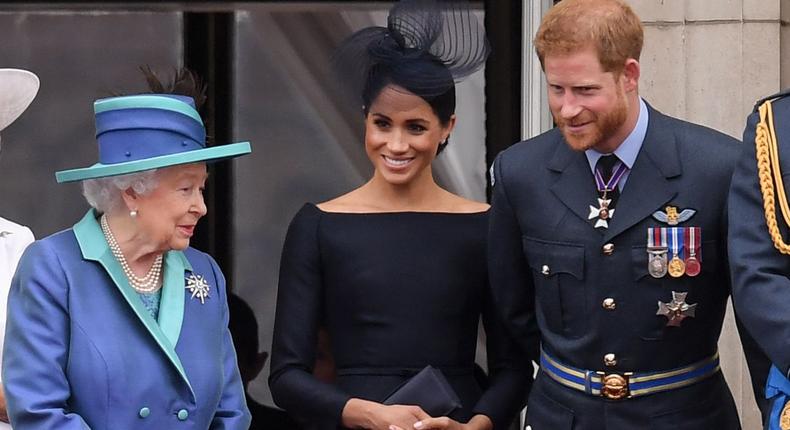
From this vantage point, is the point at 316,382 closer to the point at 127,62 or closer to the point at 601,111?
the point at 601,111

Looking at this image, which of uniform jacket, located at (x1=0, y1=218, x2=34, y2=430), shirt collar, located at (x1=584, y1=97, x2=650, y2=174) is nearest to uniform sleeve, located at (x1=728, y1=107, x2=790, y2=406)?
shirt collar, located at (x1=584, y1=97, x2=650, y2=174)

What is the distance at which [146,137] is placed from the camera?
415 centimetres

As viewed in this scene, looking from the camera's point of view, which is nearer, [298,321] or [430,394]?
[430,394]

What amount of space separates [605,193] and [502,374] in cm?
73

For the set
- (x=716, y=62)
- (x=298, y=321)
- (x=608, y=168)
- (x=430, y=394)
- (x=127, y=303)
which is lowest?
(x=430, y=394)

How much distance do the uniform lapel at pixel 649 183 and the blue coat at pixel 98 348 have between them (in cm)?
104

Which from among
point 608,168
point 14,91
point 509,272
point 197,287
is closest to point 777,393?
point 608,168

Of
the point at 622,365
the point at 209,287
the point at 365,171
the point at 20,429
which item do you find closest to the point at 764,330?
the point at 622,365

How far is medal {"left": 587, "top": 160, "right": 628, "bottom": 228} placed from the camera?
14.3 ft

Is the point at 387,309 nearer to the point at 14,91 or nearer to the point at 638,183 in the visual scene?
the point at 638,183

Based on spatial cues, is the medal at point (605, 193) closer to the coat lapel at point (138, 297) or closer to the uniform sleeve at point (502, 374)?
the uniform sleeve at point (502, 374)

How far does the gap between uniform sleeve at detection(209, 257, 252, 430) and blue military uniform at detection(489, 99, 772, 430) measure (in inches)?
30.4

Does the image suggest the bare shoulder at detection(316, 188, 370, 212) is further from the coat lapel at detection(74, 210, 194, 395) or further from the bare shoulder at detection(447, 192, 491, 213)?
the coat lapel at detection(74, 210, 194, 395)

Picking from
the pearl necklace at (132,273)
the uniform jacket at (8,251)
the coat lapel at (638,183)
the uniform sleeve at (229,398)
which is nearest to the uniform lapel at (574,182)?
the coat lapel at (638,183)
